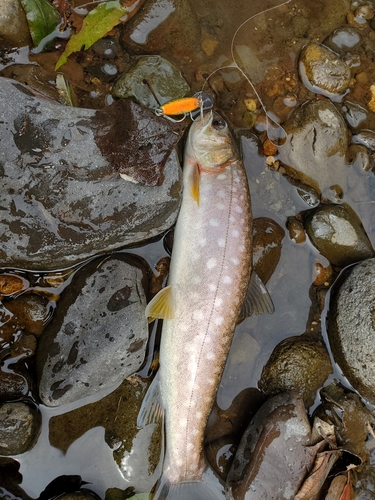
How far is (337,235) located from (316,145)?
954 mm

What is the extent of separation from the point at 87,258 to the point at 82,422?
152 centimetres

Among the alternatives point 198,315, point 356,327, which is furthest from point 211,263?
point 356,327

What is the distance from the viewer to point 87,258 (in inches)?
154

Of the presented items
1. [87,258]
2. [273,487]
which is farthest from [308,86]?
[273,487]

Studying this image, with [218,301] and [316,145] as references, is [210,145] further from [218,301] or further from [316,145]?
[218,301]

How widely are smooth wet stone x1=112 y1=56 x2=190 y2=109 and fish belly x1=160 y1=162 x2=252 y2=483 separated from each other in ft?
3.05

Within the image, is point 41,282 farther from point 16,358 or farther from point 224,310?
point 224,310

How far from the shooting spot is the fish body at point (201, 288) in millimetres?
3689

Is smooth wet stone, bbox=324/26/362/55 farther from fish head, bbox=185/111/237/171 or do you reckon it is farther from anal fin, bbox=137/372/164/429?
anal fin, bbox=137/372/164/429

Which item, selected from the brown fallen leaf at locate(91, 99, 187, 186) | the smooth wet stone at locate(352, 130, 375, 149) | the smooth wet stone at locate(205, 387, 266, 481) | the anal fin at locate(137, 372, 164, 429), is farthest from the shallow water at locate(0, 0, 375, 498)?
the brown fallen leaf at locate(91, 99, 187, 186)

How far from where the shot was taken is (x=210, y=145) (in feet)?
12.8

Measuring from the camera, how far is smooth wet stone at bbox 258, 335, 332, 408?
4.13m

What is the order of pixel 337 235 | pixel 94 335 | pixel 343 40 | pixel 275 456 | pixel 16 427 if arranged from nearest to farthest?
1. pixel 16 427
2. pixel 94 335
3. pixel 275 456
4. pixel 337 235
5. pixel 343 40

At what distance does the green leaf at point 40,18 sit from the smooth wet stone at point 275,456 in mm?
4132
